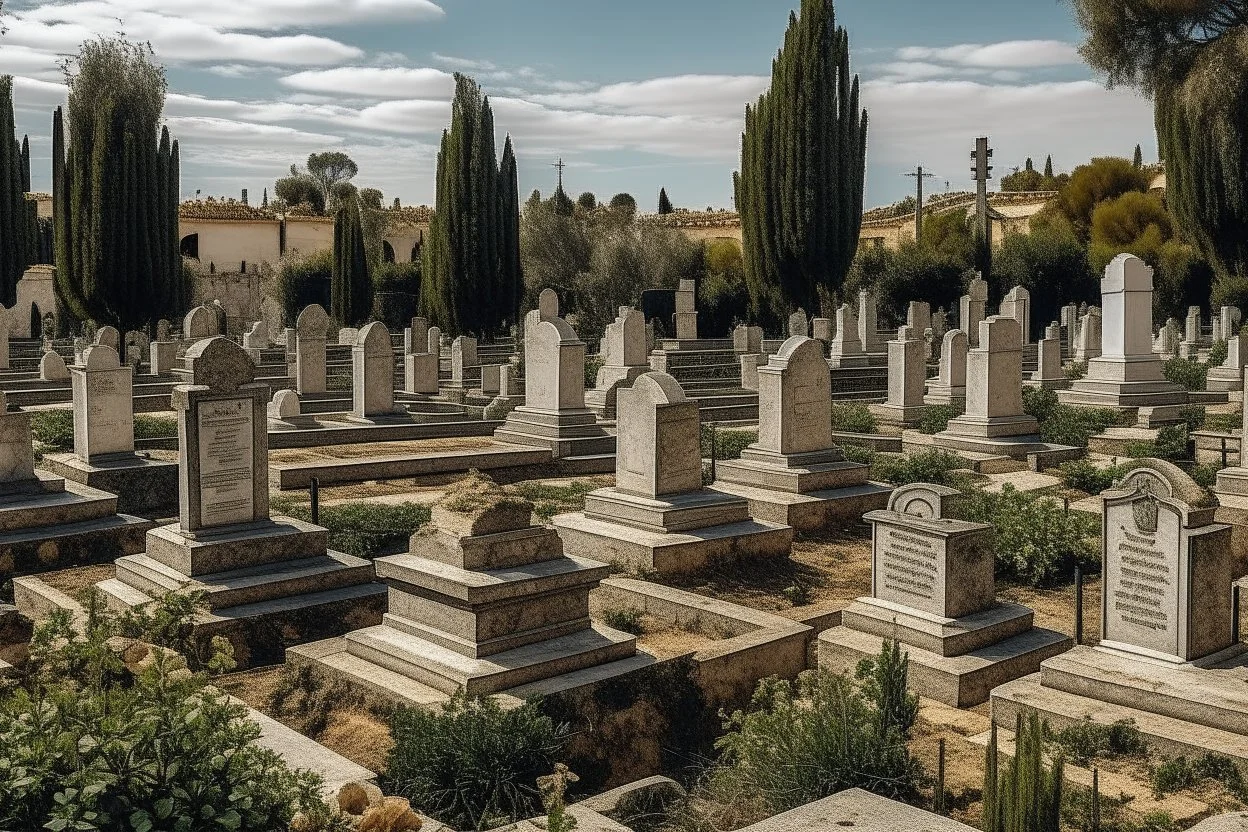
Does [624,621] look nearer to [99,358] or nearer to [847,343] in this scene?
[99,358]

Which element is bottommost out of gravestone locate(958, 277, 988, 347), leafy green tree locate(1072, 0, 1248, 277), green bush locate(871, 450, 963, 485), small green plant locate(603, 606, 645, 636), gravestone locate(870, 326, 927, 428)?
small green plant locate(603, 606, 645, 636)

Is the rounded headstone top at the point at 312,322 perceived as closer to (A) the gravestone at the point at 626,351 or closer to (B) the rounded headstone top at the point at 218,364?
(A) the gravestone at the point at 626,351

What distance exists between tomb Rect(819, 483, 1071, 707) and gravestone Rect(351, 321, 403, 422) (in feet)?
35.8

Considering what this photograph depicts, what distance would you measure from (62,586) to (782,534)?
5.94m

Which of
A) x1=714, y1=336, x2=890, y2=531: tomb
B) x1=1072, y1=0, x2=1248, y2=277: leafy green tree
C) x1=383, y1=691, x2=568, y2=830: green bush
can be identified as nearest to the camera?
x1=383, y1=691, x2=568, y2=830: green bush

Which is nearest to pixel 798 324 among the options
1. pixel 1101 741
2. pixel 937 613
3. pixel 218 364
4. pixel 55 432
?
pixel 55 432

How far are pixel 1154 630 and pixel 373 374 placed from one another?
12.9 m

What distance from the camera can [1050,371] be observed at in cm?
2211

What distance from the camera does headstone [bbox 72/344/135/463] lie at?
12.7 metres

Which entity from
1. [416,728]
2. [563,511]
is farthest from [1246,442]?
[416,728]

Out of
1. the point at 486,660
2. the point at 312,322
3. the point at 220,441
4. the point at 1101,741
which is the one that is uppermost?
the point at 312,322

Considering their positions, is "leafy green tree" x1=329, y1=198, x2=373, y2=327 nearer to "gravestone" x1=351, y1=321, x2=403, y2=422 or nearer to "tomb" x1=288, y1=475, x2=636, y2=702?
"gravestone" x1=351, y1=321, x2=403, y2=422

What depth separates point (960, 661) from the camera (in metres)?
7.31

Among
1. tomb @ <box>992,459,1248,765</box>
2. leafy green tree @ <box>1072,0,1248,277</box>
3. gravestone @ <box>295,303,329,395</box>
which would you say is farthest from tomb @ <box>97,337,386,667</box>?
leafy green tree @ <box>1072,0,1248,277</box>
